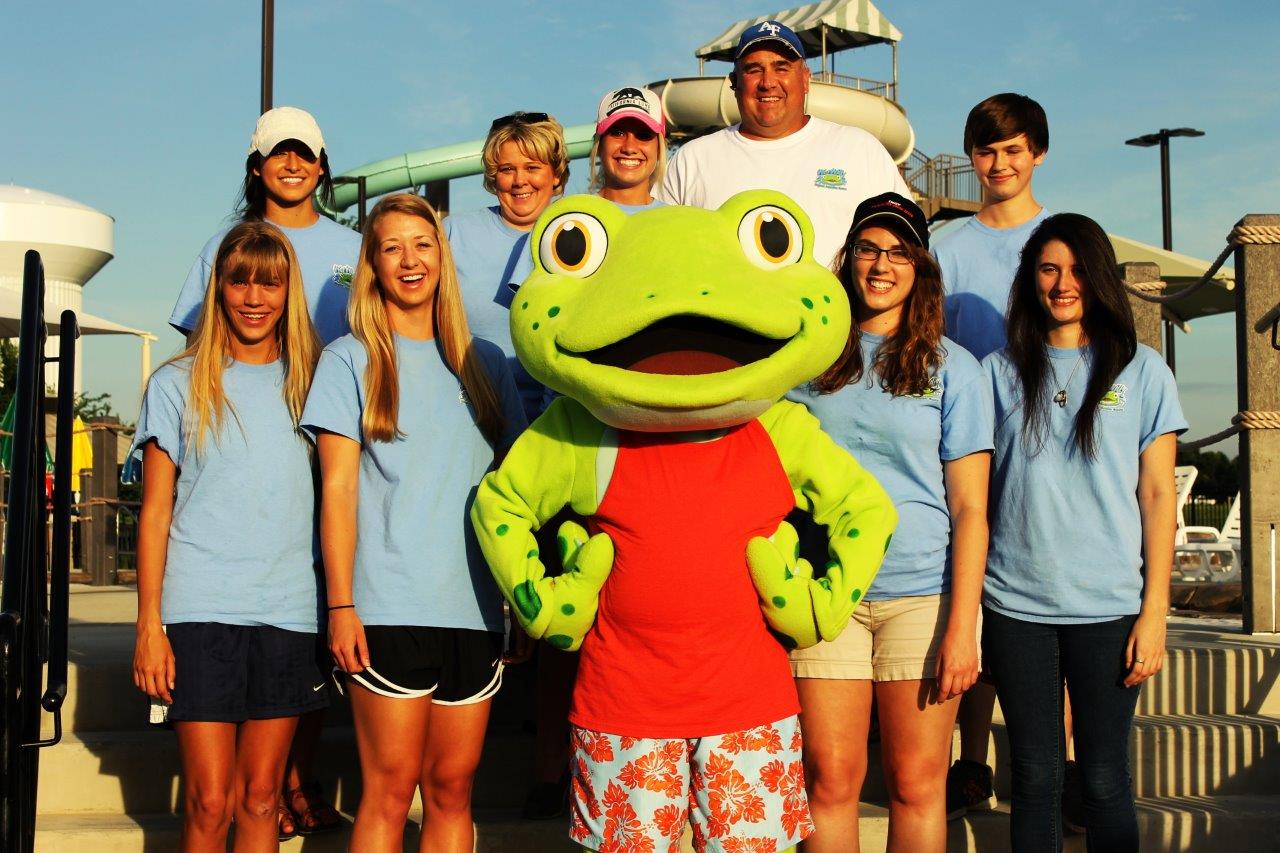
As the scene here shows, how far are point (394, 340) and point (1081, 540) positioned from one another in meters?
1.91

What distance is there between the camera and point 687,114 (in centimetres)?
→ 2541

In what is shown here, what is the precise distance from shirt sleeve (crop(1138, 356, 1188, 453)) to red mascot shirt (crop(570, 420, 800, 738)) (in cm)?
114

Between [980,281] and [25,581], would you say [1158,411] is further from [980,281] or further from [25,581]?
[25,581]

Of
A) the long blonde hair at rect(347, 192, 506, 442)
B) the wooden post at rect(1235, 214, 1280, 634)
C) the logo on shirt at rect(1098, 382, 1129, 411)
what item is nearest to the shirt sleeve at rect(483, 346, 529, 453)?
the long blonde hair at rect(347, 192, 506, 442)

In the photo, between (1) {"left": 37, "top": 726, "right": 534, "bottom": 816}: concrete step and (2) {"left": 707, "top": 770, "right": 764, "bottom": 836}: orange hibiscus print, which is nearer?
(2) {"left": 707, "top": 770, "right": 764, "bottom": 836}: orange hibiscus print

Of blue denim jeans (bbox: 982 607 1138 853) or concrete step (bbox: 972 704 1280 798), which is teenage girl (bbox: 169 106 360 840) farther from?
concrete step (bbox: 972 704 1280 798)

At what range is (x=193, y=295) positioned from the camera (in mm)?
3980

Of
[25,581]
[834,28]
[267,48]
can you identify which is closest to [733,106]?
[834,28]

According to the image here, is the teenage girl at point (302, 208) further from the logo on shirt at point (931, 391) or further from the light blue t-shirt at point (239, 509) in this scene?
the logo on shirt at point (931, 391)

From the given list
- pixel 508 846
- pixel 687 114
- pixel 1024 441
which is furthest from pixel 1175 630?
pixel 687 114

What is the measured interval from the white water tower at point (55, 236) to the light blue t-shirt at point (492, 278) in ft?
105

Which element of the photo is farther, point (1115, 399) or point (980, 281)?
point (980, 281)

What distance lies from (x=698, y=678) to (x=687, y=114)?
77.3ft

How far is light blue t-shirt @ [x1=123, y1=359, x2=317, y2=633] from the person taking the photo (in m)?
3.32
